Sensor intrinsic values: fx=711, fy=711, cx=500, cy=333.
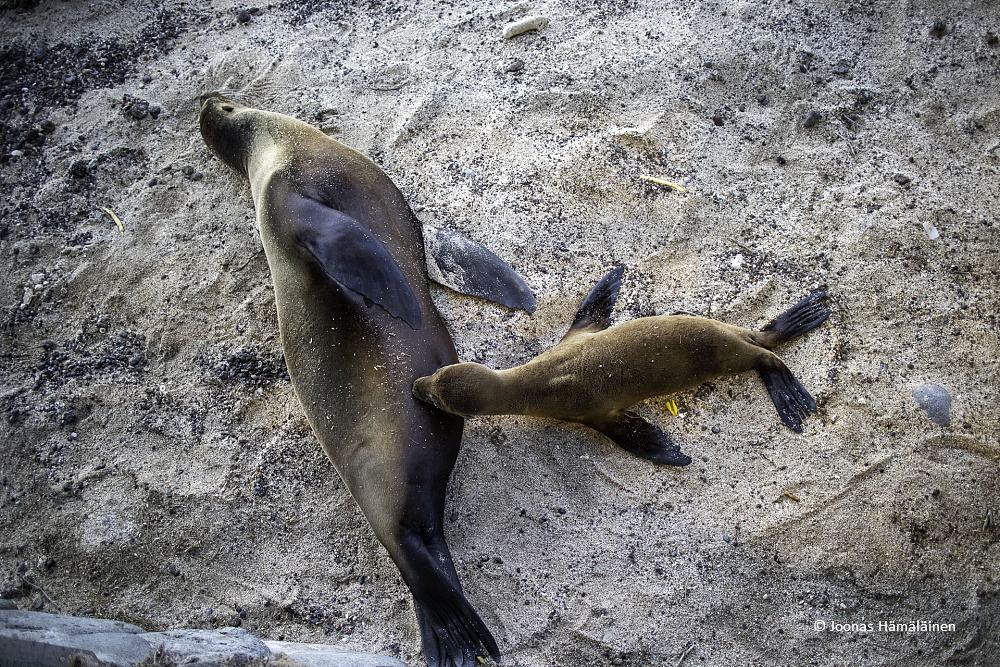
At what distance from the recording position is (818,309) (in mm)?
3650

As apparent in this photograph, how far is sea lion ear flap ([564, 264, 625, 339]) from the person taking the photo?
12.1 feet

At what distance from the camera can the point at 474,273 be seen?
3842 millimetres

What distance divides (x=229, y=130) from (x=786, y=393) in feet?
11.2

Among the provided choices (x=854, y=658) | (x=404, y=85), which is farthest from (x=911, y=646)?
(x=404, y=85)

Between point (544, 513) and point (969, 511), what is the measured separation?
1.91m

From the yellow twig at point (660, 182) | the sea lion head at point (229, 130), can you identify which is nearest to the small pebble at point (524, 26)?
the yellow twig at point (660, 182)

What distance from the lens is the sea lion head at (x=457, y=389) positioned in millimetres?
3205

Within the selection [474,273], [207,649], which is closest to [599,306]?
[474,273]

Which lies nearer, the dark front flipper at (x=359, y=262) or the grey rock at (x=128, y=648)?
the grey rock at (x=128, y=648)

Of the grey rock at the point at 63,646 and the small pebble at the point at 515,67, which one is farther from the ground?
the small pebble at the point at 515,67

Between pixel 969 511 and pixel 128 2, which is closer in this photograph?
pixel 969 511

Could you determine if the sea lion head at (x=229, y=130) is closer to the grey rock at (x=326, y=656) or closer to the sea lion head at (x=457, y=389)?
the sea lion head at (x=457, y=389)

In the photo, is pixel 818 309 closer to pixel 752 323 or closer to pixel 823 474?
pixel 752 323

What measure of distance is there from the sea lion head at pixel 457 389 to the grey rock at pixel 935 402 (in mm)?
2042
